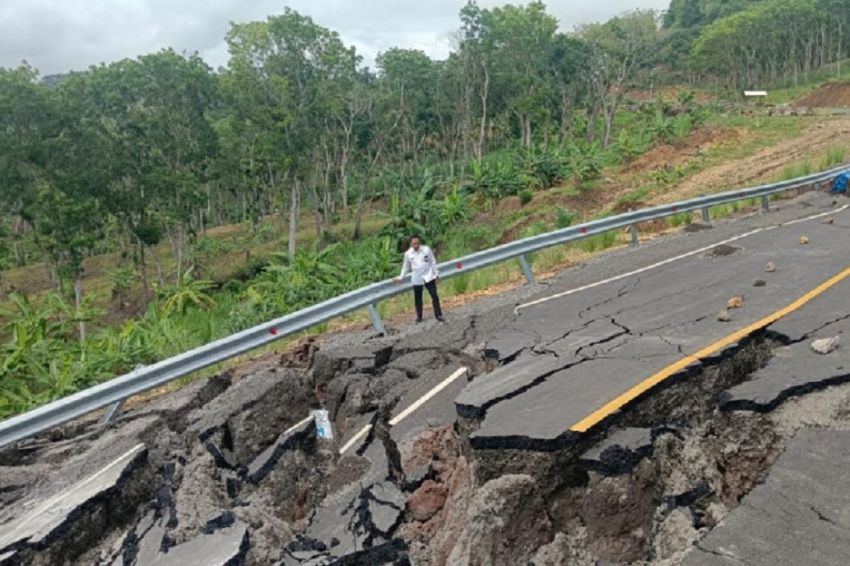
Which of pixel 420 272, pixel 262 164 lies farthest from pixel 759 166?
pixel 262 164

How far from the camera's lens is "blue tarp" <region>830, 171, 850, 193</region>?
16.9m

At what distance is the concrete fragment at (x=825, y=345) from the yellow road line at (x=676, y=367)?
22.6 inches

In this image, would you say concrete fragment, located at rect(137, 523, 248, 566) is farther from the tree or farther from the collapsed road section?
the tree

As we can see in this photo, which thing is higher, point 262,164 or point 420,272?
point 262,164

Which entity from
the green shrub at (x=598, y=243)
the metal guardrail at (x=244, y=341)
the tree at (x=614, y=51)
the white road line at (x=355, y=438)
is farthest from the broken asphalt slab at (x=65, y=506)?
the tree at (x=614, y=51)

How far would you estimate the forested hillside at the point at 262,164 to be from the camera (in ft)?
78.1

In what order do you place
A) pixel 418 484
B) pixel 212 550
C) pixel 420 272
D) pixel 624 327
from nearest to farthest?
pixel 212 550 < pixel 418 484 < pixel 624 327 < pixel 420 272

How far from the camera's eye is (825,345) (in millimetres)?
6203

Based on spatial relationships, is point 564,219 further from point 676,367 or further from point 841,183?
point 676,367

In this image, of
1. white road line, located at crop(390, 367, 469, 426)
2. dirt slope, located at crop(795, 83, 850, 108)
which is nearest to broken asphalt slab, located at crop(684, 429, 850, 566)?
white road line, located at crop(390, 367, 469, 426)

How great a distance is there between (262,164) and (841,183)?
110ft

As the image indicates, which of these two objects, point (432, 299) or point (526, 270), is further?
point (526, 270)

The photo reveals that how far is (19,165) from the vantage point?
33.0 meters

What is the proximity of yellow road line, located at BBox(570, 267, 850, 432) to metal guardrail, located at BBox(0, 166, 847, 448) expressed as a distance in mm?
4333
